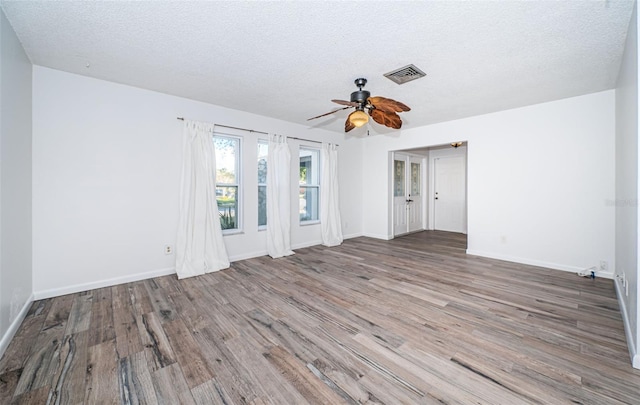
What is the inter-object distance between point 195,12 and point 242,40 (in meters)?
0.42

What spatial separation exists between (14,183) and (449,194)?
7.99 m

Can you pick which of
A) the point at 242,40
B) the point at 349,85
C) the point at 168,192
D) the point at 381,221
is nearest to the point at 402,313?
the point at 349,85

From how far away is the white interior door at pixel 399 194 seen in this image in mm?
6344

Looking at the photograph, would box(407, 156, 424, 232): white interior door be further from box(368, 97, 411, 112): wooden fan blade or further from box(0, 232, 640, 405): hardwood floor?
box(368, 97, 411, 112): wooden fan blade

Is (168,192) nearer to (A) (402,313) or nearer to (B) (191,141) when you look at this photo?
(B) (191,141)

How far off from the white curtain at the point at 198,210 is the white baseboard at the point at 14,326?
1.35 metres

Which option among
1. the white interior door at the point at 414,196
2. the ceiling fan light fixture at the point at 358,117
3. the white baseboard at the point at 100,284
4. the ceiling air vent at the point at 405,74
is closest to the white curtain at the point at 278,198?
the white baseboard at the point at 100,284

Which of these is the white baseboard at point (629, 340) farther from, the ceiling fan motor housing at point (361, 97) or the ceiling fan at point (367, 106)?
the ceiling fan motor housing at point (361, 97)

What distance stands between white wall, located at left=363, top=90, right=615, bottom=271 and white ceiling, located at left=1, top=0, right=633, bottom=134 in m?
0.51

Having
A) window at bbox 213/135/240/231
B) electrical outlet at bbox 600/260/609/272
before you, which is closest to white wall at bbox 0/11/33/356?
window at bbox 213/135/240/231

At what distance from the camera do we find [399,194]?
652 cm

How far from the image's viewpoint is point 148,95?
11.1 feet

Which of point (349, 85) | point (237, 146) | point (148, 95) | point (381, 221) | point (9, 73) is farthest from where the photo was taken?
point (381, 221)

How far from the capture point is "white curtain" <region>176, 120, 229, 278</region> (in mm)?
3580
